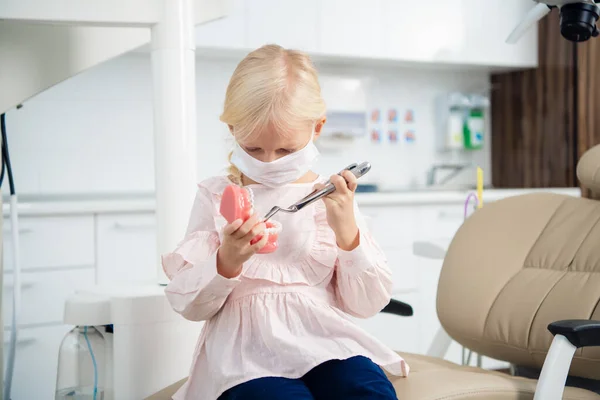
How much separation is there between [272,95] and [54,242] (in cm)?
172

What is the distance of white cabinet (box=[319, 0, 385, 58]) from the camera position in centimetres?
342

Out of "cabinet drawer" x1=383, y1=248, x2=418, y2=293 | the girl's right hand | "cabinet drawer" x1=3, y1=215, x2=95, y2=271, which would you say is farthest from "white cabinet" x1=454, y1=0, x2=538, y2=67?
the girl's right hand

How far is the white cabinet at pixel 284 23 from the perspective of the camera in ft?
10.7

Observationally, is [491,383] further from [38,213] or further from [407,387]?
[38,213]

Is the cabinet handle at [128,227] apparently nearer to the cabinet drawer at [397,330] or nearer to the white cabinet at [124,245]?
the white cabinet at [124,245]

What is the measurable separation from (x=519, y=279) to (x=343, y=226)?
2.06 feet

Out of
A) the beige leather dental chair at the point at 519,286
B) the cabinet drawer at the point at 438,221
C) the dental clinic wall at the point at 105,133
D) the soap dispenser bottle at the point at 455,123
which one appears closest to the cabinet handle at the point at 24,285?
the dental clinic wall at the point at 105,133

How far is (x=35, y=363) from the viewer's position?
263cm

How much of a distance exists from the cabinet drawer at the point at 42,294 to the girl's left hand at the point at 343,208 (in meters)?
1.66

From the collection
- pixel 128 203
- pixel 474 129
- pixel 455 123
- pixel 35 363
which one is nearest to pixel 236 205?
pixel 128 203

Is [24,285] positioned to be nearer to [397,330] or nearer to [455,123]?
[397,330]

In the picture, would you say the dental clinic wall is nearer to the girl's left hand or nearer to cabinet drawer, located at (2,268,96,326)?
cabinet drawer, located at (2,268,96,326)

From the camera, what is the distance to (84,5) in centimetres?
148

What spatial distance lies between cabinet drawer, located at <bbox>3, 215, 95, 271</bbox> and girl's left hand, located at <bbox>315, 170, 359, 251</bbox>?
172 centimetres
